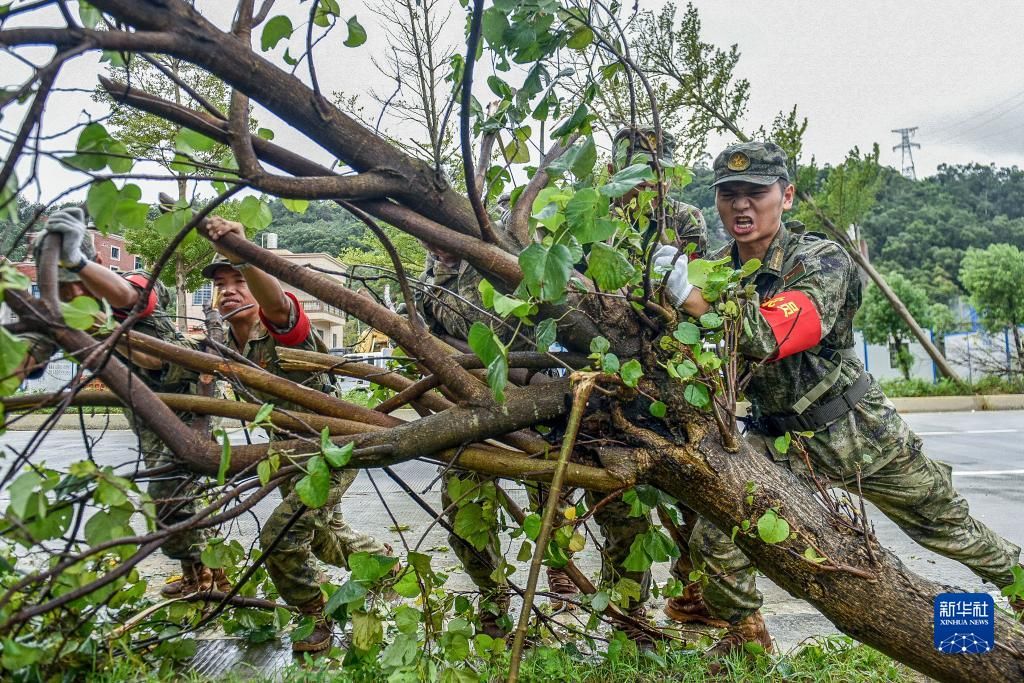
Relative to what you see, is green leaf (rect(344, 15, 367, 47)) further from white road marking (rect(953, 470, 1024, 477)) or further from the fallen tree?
white road marking (rect(953, 470, 1024, 477))

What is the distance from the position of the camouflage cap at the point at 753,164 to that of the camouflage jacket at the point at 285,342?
184cm

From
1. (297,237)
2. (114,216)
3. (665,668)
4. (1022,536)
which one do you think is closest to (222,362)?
(114,216)

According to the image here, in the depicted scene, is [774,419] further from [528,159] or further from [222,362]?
[222,362]

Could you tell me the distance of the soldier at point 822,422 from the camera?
2.69 meters

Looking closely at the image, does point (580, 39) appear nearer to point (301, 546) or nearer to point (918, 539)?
point (918, 539)

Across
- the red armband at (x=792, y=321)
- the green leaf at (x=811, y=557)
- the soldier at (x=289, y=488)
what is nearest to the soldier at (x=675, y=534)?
the red armband at (x=792, y=321)

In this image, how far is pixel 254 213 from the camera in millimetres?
2160

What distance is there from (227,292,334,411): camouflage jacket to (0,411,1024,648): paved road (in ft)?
2.19

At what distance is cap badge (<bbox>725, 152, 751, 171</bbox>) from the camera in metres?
2.84

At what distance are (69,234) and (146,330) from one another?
1042mm

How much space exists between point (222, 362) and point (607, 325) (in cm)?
113

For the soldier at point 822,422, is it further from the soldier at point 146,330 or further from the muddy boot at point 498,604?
the soldier at point 146,330

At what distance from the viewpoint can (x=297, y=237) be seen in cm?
1148

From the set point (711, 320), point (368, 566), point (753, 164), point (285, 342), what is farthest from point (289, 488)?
point (753, 164)
